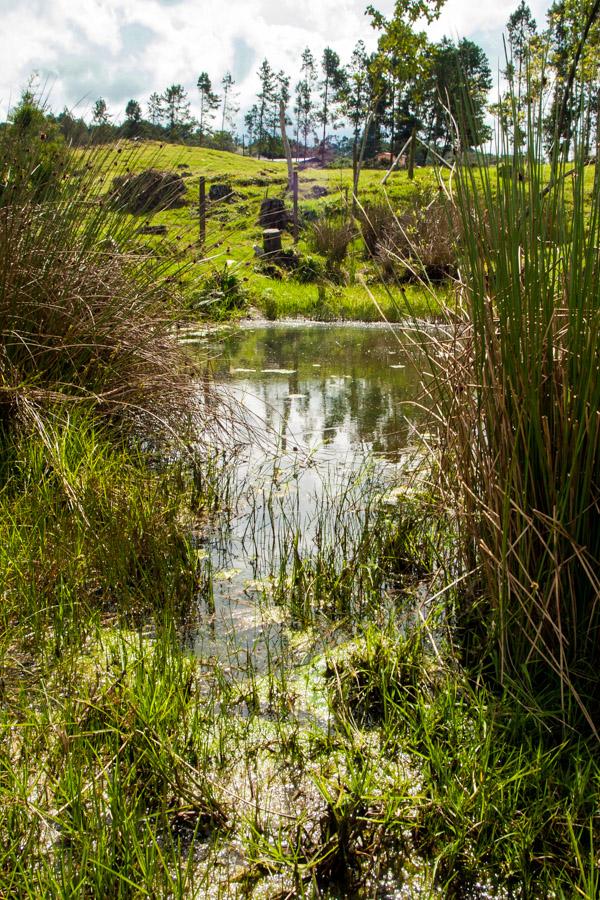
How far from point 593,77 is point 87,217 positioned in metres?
2.72

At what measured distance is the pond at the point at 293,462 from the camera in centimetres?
241

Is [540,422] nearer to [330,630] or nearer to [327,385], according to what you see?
[330,630]

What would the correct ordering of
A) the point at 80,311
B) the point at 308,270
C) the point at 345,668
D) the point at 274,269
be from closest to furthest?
the point at 345,668, the point at 80,311, the point at 308,270, the point at 274,269

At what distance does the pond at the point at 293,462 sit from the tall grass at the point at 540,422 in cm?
43

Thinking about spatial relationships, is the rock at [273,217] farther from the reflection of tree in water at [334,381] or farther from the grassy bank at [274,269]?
the reflection of tree in water at [334,381]

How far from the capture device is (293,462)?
383cm

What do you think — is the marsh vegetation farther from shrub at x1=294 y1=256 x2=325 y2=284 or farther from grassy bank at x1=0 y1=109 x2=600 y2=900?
shrub at x1=294 y1=256 x2=325 y2=284

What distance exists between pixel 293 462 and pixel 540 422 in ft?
7.16

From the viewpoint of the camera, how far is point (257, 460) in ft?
12.8

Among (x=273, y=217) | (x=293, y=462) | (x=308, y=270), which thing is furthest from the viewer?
(x=273, y=217)

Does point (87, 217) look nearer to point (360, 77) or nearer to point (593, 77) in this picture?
point (593, 77)

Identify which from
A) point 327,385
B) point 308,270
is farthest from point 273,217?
point 327,385

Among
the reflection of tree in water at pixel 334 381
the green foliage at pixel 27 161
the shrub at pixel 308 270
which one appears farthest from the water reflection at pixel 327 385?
the shrub at pixel 308 270

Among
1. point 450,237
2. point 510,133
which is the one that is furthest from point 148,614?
point 510,133
